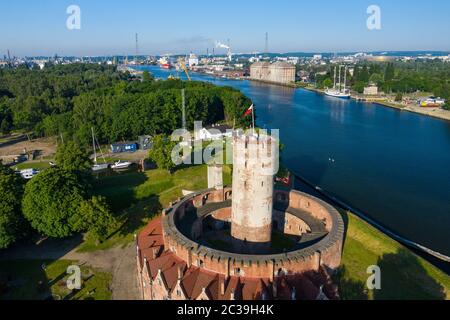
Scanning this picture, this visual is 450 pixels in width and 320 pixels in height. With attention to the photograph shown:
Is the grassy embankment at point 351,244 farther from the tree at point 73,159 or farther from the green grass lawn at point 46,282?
the green grass lawn at point 46,282

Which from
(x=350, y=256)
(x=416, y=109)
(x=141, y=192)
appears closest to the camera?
(x=350, y=256)

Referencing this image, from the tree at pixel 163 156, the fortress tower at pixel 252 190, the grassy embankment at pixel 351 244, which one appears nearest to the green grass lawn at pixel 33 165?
the grassy embankment at pixel 351 244

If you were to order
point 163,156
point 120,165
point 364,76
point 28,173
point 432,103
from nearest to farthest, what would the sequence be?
point 163,156
point 28,173
point 120,165
point 432,103
point 364,76

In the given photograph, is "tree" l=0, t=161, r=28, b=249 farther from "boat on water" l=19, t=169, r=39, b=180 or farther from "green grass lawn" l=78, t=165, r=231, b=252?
"boat on water" l=19, t=169, r=39, b=180

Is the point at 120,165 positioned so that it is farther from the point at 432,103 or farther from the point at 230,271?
the point at 432,103

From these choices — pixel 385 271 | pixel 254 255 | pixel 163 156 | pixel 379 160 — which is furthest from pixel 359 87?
pixel 254 255
